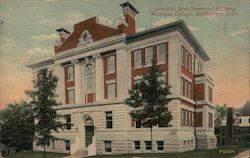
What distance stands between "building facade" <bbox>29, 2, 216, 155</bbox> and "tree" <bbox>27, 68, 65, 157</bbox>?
0.22 metres

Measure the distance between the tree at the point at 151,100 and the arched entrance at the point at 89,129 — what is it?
1168 mm

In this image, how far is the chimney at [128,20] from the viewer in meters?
6.21

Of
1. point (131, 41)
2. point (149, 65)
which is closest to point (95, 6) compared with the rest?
point (131, 41)

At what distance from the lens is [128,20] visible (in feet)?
21.0

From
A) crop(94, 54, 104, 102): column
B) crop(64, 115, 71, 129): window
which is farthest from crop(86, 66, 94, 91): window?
crop(64, 115, 71, 129): window

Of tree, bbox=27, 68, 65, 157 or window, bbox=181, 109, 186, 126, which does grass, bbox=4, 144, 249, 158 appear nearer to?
window, bbox=181, 109, 186, 126

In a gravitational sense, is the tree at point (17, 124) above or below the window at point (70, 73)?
below

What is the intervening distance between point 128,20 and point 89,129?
273cm

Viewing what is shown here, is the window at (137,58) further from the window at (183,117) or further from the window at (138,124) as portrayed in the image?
the window at (183,117)

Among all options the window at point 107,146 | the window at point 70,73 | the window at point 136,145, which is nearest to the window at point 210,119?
the window at point 136,145

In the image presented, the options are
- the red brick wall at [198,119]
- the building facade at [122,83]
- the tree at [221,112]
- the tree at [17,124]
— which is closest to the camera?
the building facade at [122,83]

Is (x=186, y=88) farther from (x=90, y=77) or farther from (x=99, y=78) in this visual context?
(x=90, y=77)

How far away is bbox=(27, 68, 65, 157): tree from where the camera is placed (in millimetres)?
6812

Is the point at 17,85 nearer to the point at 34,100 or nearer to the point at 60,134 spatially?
the point at 34,100
